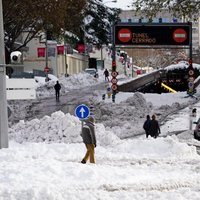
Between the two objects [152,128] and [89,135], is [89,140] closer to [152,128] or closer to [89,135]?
[89,135]

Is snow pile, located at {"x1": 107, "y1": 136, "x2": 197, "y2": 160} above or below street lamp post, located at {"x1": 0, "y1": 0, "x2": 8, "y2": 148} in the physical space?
below

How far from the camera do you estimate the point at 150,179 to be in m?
12.5

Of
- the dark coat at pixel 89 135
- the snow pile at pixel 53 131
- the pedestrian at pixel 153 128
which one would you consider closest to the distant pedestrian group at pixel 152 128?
the pedestrian at pixel 153 128

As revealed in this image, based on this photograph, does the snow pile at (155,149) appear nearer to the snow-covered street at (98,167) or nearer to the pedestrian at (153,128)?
the snow-covered street at (98,167)

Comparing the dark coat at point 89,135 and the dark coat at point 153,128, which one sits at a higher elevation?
the dark coat at point 89,135

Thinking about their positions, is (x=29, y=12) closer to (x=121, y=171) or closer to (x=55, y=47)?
(x=121, y=171)

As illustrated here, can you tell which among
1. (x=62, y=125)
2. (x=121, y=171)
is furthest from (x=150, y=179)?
(x=62, y=125)

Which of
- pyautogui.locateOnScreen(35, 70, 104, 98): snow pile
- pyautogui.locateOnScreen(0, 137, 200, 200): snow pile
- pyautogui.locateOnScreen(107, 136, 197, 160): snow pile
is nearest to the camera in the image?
pyautogui.locateOnScreen(0, 137, 200, 200): snow pile

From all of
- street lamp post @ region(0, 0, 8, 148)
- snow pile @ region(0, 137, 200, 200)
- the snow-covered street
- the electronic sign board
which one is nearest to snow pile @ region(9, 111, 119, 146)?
the snow-covered street

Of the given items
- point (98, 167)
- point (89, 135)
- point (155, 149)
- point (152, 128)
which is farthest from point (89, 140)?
point (152, 128)

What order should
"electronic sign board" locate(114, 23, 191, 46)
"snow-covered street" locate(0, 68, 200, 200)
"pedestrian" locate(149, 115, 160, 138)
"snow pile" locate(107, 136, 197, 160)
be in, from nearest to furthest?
"snow-covered street" locate(0, 68, 200, 200)
"snow pile" locate(107, 136, 197, 160)
"pedestrian" locate(149, 115, 160, 138)
"electronic sign board" locate(114, 23, 191, 46)

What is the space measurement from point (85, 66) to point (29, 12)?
72.0 meters

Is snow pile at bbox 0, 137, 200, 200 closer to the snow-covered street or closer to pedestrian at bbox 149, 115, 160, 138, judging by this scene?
the snow-covered street


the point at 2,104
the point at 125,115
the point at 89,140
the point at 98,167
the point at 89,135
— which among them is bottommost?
the point at 125,115
